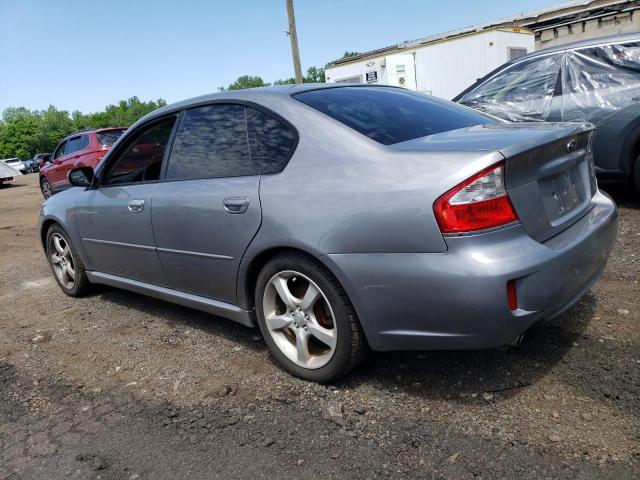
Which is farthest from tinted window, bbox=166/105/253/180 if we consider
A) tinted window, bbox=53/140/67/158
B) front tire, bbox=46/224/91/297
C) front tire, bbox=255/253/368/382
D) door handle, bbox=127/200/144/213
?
tinted window, bbox=53/140/67/158

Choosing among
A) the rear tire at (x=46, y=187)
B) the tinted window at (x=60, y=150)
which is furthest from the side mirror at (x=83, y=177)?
the rear tire at (x=46, y=187)

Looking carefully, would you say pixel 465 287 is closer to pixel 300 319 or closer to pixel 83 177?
pixel 300 319

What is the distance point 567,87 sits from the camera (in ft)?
18.8

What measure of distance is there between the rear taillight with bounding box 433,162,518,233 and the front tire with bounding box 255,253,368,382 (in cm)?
63

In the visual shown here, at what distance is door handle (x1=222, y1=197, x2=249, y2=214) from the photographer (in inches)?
112

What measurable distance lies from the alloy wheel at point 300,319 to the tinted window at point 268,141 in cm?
58

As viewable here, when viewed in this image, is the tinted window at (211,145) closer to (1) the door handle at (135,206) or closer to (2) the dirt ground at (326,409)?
(1) the door handle at (135,206)

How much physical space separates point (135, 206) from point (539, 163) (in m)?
2.50

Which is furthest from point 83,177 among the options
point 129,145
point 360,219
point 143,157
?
point 360,219

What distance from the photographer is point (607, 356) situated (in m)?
2.74

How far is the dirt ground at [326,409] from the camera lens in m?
2.15

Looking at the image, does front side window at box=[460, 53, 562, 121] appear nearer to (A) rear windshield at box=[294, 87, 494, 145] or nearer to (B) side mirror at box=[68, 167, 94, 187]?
(A) rear windshield at box=[294, 87, 494, 145]

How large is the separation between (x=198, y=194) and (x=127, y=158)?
1089 mm

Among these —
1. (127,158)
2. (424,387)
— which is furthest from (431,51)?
(424,387)
